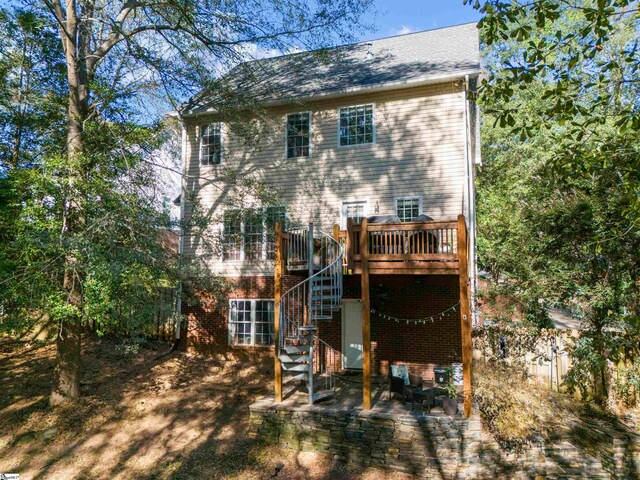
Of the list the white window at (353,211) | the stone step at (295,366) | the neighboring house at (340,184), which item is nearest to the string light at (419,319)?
the neighboring house at (340,184)

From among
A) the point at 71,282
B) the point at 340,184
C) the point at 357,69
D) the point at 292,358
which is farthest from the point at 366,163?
the point at 71,282

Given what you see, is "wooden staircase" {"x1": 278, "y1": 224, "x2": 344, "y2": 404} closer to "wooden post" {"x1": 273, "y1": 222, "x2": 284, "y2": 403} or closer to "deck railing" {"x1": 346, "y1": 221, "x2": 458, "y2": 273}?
"wooden post" {"x1": 273, "y1": 222, "x2": 284, "y2": 403}

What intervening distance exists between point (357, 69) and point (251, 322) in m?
8.05

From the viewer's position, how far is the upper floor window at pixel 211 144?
13328 millimetres

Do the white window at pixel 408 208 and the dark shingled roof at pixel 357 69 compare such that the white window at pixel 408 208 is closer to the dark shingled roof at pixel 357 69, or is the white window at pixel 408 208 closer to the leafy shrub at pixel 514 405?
the dark shingled roof at pixel 357 69

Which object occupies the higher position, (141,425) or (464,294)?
(464,294)

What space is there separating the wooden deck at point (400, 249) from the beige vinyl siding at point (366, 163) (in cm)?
263

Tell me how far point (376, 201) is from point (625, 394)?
7.23 m

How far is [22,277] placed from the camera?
812 centimetres

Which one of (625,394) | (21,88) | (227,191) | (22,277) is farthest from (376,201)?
(21,88)

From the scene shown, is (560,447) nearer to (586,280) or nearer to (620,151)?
(586,280)

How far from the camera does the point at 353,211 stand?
11.8 m

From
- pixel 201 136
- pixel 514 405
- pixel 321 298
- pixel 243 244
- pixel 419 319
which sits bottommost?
pixel 514 405

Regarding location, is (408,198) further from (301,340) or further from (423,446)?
(423,446)
